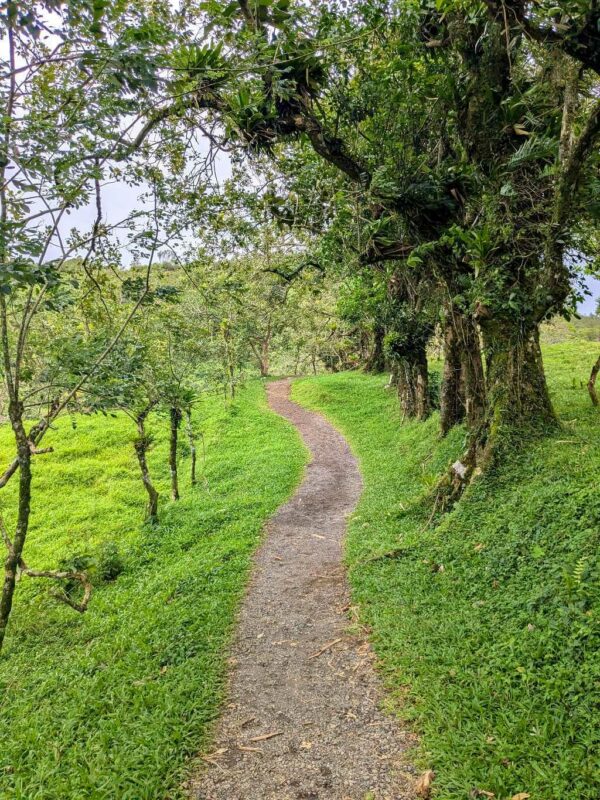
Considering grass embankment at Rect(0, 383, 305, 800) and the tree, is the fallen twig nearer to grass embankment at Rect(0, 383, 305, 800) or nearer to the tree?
grass embankment at Rect(0, 383, 305, 800)

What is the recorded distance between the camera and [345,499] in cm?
1184

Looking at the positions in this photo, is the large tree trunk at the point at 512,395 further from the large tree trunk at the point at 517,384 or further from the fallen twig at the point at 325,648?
the fallen twig at the point at 325,648

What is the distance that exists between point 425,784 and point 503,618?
1.96 m

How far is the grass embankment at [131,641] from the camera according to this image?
4.38 metres

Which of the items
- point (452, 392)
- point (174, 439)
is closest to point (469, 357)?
point (452, 392)

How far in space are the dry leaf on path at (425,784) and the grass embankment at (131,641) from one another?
6.44 ft

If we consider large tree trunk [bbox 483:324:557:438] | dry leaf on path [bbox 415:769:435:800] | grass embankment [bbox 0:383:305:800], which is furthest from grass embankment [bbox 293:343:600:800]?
grass embankment [bbox 0:383:305:800]

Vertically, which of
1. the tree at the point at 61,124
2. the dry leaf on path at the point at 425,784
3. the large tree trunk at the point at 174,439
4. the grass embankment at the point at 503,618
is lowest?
the dry leaf on path at the point at 425,784

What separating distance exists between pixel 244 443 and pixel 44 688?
13010 millimetres

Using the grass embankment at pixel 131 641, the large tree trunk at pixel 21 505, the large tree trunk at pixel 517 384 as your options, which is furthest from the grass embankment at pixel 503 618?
the large tree trunk at pixel 21 505

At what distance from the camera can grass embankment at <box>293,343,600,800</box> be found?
12.1ft

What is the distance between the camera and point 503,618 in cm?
512

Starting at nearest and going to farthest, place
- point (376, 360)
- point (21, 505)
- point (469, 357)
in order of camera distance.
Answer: point (21, 505) < point (469, 357) < point (376, 360)

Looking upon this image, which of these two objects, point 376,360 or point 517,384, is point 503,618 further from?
point 376,360
